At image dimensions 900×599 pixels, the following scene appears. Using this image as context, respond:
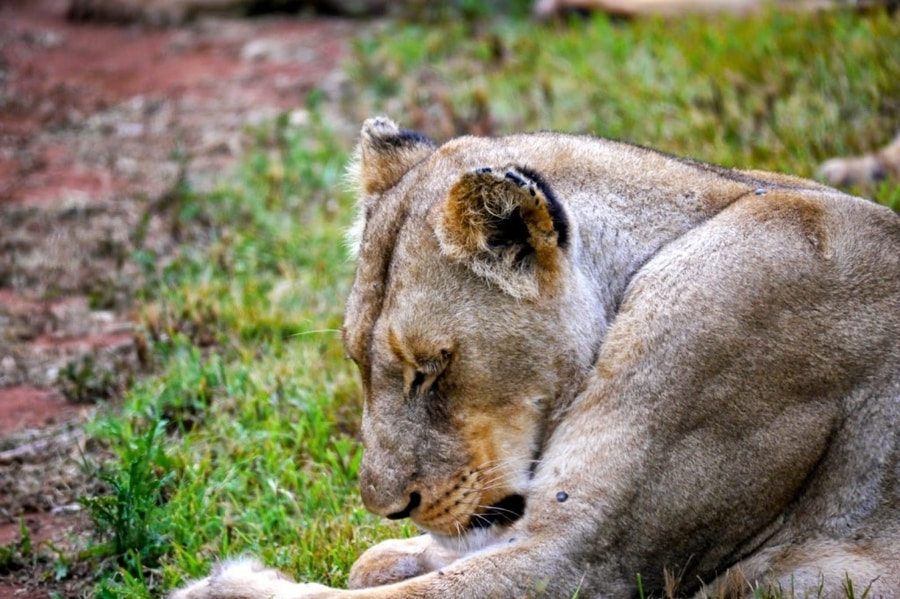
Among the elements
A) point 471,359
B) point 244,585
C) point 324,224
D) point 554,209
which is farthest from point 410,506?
point 324,224

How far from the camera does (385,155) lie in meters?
4.45

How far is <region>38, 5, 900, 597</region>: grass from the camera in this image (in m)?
4.71

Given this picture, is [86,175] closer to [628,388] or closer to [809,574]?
[628,388]

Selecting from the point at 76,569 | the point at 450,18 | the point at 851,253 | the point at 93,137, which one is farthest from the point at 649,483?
the point at 450,18

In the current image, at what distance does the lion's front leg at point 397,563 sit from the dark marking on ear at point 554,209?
3.46 ft

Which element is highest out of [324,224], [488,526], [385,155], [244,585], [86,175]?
[385,155]

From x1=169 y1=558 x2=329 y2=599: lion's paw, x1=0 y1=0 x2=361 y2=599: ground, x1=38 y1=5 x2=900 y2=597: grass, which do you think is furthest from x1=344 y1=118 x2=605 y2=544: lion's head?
x1=0 y1=0 x2=361 y2=599: ground

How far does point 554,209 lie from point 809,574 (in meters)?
1.29

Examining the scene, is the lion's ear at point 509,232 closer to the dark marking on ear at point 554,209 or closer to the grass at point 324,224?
the dark marking on ear at point 554,209

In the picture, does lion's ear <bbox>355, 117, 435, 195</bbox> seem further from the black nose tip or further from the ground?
the ground

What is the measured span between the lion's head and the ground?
1560 mm

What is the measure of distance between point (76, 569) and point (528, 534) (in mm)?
1922

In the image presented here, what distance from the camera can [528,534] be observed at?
359 centimetres

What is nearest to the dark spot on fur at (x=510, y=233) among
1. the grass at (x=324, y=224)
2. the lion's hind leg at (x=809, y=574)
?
the lion's hind leg at (x=809, y=574)
